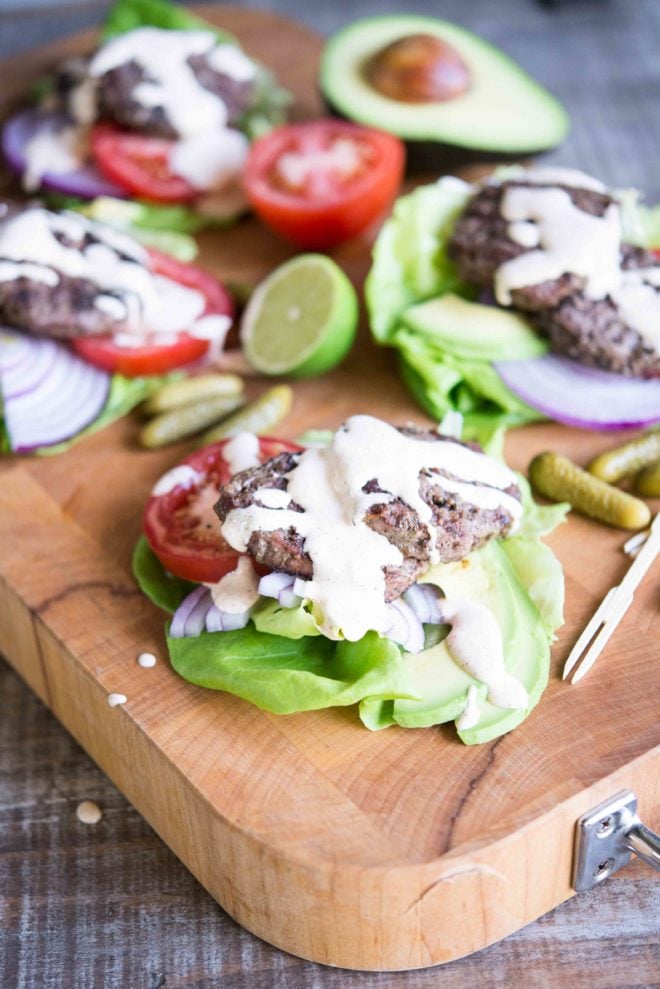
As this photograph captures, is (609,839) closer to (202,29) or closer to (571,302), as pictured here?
(571,302)

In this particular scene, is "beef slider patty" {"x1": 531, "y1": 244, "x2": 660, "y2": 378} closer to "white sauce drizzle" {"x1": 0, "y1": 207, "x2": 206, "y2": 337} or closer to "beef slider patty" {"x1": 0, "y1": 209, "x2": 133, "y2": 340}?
"white sauce drizzle" {"x1": 0, "y1": 207, "x2": 206, "y2": 337}

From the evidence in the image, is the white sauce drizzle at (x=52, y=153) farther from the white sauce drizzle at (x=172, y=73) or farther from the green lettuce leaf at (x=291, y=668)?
the green lettuce leaf at (x=291, y=668)

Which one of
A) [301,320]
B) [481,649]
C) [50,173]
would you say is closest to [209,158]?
[50,173]

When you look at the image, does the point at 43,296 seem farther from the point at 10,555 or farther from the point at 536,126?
the point at 536,126

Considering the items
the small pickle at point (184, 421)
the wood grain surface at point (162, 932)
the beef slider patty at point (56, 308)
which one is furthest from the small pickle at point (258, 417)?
the wood grain surface at point (162, 932)

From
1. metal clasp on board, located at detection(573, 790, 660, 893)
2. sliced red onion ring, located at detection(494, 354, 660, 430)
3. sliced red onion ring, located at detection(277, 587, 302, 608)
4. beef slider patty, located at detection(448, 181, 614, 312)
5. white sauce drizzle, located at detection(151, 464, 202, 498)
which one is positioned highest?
beef slider patty, located at detection(448, 181, 614, 312)

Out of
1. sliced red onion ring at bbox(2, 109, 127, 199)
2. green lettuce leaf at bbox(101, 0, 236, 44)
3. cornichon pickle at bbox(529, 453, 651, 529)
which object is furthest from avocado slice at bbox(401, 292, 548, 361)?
green lettuce leaf at bbox(101, 0, 236, 44)
